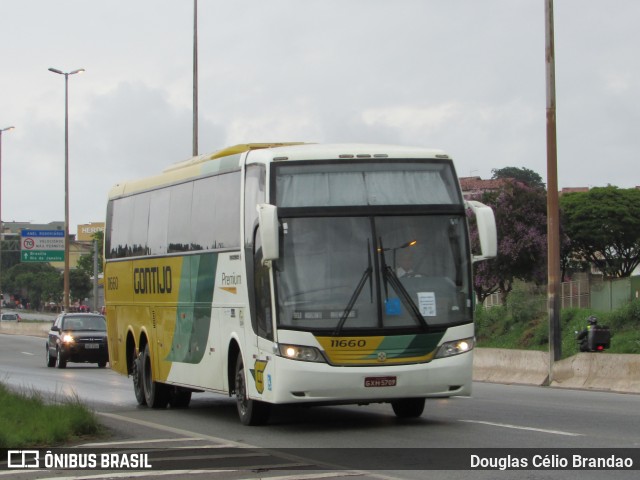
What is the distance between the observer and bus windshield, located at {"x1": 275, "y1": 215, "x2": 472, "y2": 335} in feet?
48.2

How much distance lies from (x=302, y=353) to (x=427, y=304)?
5.16 ft

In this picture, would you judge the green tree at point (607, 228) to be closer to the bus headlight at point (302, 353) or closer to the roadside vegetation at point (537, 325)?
the roadside vegetation at point (537, 325)

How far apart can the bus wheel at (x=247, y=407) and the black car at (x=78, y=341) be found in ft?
72.7

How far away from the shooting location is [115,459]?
12664 mm

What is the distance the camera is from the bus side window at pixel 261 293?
589 inches

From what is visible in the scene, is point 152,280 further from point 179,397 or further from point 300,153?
point 300,153

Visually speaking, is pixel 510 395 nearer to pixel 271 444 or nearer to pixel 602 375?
pixel 602 375

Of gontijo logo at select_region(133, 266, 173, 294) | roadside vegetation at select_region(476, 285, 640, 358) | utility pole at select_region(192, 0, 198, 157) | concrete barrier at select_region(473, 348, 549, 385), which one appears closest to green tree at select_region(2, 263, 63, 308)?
utility pole at select_region(192, 0, 198, 157)

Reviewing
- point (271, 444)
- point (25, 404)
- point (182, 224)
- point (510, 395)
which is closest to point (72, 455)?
point (271, 444)

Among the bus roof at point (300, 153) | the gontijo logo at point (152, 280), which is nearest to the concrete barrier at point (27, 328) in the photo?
the gontijo logo at point (152, 280)

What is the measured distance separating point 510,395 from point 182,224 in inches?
284

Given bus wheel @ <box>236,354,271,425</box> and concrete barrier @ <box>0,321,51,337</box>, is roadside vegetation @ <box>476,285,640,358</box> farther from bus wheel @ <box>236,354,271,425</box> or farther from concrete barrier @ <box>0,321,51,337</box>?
concrete barrier @ <box>0,321,51,337</box>

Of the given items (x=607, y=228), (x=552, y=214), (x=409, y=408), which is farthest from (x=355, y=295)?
(x=607, y=228)

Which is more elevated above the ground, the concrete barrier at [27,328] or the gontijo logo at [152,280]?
the gontijo logo at [152,280]
